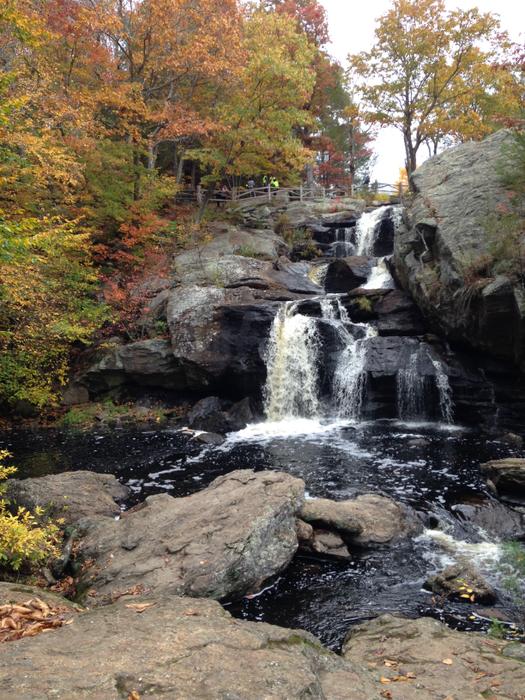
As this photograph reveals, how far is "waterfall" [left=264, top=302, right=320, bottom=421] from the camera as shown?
16266 mm

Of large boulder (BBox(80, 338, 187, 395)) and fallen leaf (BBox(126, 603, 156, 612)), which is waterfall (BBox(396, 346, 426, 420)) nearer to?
large boulder (BBox(80, 338, 187, 395))

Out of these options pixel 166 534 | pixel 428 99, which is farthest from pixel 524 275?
pixel 428 99

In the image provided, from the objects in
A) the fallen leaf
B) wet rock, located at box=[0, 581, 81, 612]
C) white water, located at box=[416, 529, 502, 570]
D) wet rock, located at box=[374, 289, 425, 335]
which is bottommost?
white water, located at box=[416, 529, 502, 570]

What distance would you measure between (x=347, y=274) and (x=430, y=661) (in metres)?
17.4

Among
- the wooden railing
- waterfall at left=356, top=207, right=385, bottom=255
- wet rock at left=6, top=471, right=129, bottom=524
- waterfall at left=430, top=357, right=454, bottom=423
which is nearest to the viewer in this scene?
wet rock at left=6, top=471, right=129, bottom=524

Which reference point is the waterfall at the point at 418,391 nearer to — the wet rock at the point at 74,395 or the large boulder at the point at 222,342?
the large boulder at the point at 222,342

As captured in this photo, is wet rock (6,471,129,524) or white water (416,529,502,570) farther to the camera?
wet rock (6,471,129,524)

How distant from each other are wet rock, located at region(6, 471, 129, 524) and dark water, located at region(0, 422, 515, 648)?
2.77 ft

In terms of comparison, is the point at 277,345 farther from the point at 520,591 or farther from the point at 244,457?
the point at 520,591

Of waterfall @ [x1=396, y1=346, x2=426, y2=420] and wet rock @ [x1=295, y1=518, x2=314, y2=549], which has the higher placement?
waterfall @ [x1=396, y1=346, x2=426, y2=420]

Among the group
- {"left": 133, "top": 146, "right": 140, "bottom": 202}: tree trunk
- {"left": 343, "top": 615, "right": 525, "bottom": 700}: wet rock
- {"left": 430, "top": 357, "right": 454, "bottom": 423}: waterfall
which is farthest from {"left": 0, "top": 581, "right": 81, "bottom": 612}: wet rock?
{"left": 133, "top": 146, "right": 140, "bottom": 202}: tree trunk

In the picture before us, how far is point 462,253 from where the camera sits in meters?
13.9

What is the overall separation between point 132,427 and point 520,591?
476 inches

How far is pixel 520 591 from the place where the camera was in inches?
244
